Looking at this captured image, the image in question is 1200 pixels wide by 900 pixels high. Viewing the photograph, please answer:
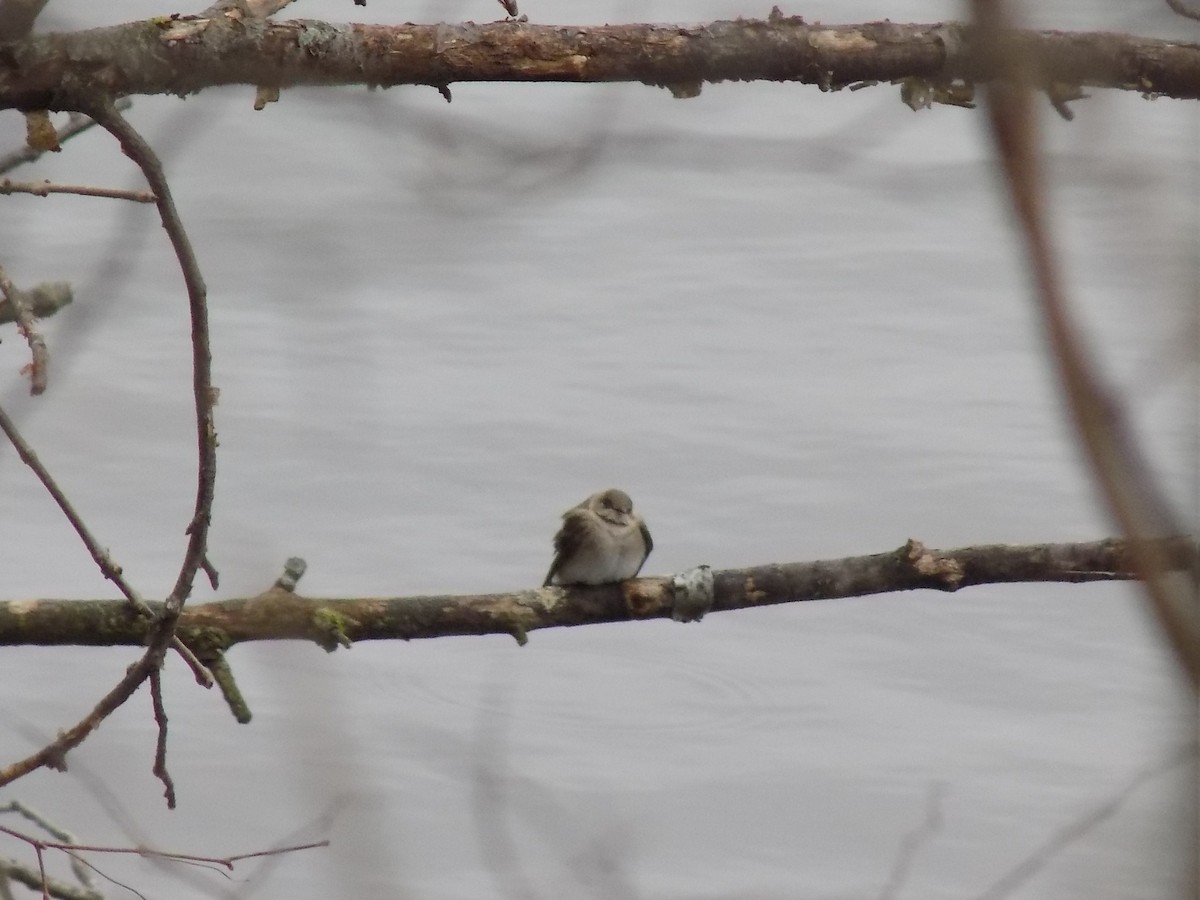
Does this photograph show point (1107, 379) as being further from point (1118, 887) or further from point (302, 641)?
point (302, 641)

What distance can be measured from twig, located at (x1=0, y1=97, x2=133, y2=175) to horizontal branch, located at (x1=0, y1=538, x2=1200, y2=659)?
0.65 metres

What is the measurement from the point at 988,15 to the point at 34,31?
151cm

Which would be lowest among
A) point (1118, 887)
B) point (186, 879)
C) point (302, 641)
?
point (186, 879)

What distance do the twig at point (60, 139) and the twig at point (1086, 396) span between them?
1.87 meters

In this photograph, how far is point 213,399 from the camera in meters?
1.64

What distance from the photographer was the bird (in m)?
2.94

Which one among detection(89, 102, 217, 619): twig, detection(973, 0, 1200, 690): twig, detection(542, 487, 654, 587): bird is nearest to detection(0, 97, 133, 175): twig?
detection(89, 102, 217, 619): twig

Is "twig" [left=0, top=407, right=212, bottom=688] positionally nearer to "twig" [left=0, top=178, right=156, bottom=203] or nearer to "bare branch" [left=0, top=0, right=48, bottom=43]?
"twig" [left=0, top=178, right=156, bottom=203]

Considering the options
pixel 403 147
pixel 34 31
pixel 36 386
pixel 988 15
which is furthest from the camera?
pixel 34 31

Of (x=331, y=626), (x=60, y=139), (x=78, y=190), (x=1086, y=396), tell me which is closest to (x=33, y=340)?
(x=78, y=190)

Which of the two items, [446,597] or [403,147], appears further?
[446,597]

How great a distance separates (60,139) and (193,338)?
657 millimetres

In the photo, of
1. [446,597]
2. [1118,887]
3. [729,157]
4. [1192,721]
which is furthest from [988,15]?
[446,597]

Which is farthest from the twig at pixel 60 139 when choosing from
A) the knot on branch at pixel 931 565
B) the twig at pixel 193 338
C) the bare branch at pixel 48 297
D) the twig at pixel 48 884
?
the knot on branch at pixel 931 565
